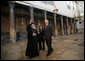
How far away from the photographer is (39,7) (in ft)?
39.9

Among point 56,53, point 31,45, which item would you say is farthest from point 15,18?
point 56,53

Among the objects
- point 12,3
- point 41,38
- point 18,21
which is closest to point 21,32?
point 18,21

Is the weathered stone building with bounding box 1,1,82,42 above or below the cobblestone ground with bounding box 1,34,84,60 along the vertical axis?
above

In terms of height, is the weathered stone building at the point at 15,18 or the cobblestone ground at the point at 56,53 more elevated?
the weathered stone building at the point at 15,18

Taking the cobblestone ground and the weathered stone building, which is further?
the weathered stone building

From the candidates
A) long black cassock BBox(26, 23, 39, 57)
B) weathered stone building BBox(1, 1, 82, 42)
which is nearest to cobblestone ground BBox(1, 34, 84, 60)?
long black cassock BBox(26, 23, 39, 57)

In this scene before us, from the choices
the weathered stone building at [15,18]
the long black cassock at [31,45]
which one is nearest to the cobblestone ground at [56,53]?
the long black cassock at [31,45]

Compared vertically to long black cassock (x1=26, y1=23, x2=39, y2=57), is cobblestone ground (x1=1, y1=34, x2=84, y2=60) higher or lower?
lower

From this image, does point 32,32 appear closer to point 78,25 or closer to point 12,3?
point 12,3

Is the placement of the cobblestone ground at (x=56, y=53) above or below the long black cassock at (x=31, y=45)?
below

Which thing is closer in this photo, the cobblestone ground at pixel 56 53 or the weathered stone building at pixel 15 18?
the cobblestone ground at pixel 56 53

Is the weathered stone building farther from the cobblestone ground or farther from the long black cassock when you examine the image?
the long black cassock

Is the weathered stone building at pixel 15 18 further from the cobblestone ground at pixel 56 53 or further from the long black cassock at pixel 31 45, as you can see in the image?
the long black cassock at pixel 31 45

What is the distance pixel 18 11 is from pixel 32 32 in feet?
29.9
